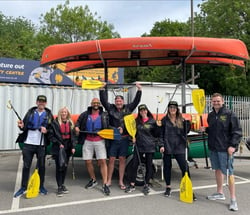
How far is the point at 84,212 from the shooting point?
4516mm

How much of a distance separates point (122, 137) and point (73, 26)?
30.8 m

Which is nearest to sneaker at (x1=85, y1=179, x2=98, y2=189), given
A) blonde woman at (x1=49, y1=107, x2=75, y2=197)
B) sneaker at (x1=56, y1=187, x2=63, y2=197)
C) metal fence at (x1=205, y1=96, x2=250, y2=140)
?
blonde woman at (x1=49, y1=107, x2=75, y2=197)

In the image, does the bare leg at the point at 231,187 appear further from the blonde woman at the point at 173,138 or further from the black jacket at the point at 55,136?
the black jacket at the point at 55,136

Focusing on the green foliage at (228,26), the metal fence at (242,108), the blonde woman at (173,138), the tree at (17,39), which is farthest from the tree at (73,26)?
the blonde woman at (173,138)

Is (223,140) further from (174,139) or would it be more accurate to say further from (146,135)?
(146,135)

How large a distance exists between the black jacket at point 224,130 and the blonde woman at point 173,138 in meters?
0.48

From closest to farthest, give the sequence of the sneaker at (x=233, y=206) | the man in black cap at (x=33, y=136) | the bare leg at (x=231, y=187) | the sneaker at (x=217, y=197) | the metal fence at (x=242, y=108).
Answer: the sneaker at (x=233, y=206), the bare leg at (x=231, y=187), the sneaker at (x=217, y=197), the man in black cap at (x=33, y=136), the metal fence at (x=242, y=108)

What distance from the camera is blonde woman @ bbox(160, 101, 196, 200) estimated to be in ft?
17.1

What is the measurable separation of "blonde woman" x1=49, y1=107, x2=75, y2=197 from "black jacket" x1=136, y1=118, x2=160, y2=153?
1.18 meters

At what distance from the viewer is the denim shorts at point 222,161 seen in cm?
480

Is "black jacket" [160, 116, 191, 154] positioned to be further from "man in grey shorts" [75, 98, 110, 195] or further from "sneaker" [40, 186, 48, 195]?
"sneaker" [40, 186, 48, 195]

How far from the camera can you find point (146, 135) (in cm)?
543

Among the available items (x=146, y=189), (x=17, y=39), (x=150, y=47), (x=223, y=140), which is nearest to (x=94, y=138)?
(x=146, y=189)

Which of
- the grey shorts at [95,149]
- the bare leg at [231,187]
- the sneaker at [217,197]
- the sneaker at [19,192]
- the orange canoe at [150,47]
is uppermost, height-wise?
the orange canoe at [150,47]
